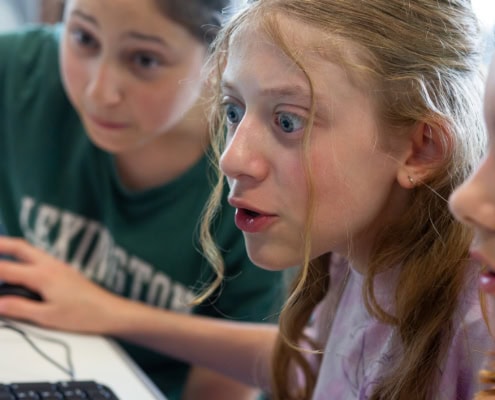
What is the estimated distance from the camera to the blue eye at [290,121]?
0.63m

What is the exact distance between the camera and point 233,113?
A: 2.26 ft

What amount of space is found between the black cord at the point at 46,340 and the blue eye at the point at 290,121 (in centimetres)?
36

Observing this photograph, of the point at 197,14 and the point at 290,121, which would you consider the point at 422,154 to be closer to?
the point at 290,121

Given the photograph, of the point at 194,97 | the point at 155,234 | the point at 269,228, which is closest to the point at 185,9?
the point at 194,97

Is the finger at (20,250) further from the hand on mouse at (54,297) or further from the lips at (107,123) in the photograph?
the lips at (107,123)

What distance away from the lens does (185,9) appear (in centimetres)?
100

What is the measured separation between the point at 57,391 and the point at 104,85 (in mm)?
438

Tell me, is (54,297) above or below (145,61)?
below

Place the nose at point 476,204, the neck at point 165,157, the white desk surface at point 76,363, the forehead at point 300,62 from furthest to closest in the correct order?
the neck at point 165,157 → the white desk surface at point 76,363 → the forehead at point 300,62 → the nose at point 476,204

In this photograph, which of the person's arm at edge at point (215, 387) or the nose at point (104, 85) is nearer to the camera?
the nose at point (104, 85)

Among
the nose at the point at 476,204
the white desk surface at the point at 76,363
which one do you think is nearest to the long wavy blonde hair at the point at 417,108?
the nose at the point at 476,204

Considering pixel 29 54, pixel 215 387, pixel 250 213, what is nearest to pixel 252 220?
pixel 250 213

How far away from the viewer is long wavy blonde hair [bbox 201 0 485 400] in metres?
0.63

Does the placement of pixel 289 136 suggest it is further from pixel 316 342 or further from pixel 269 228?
pixel 316 342
